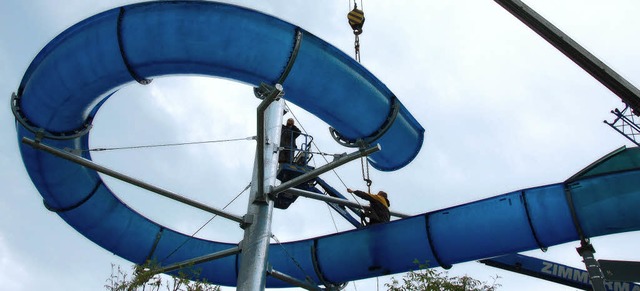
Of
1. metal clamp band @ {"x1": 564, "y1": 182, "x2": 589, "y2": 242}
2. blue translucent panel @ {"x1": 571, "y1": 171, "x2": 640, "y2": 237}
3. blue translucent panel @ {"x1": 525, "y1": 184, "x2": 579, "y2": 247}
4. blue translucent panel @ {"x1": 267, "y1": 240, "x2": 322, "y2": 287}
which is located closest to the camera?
blue translucent panel @ {"x1": 571, "y1": 171, "x2": 640, "y2": 237}

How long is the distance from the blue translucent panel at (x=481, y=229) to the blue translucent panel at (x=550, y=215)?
151mm

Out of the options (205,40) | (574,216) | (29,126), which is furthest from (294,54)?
(574,216)

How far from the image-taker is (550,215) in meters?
8.41

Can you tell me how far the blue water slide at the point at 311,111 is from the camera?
27.4ft

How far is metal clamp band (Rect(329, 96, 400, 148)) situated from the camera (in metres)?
9.80

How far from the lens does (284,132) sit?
449 inches

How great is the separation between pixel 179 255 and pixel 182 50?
5.59m

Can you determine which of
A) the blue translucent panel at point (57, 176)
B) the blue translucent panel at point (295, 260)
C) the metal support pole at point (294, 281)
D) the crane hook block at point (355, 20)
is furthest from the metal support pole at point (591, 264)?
the crane hook block at point (355, 20)

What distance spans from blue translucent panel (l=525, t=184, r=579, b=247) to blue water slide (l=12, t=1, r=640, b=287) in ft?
0.05

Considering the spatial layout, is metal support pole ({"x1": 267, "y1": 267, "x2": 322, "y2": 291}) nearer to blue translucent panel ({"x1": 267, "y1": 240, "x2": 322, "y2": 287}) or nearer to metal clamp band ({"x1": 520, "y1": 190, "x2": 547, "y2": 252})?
blue translucent panel ({"x1": 267, "y1": 240, "x2": 322, "y2": 287})

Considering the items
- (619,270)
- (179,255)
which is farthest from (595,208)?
(179,255)

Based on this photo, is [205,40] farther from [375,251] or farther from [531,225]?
[531,225]

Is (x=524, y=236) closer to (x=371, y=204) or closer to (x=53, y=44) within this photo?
(x=371, y=204)

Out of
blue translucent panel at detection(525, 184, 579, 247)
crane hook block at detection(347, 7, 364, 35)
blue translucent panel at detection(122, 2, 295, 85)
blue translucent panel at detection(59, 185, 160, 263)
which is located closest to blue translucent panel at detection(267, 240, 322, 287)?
blue translucent panel at detection(59, 185, 160, 263)
